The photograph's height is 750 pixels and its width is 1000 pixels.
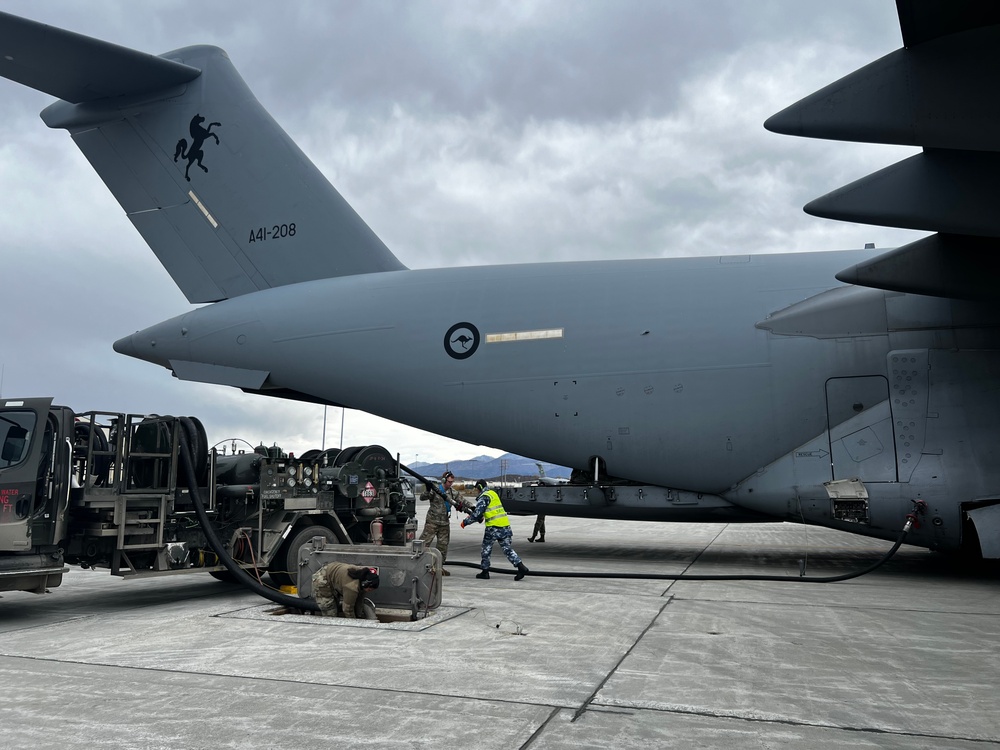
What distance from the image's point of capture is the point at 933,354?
1049 centimetres

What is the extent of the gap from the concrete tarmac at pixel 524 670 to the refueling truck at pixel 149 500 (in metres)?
0.58

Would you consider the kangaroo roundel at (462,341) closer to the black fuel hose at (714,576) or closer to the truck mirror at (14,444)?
the black fuel hose at (714,576)

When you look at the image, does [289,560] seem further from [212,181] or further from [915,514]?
[915,514]

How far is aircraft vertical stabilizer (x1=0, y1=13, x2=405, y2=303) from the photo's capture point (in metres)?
13.4

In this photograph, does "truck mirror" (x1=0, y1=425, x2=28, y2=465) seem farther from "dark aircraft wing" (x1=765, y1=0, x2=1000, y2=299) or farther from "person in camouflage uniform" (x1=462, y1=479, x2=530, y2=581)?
"dark aircraft wing" (x1=765, y1=0, x2=1000, y2=299)

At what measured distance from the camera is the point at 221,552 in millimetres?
8062

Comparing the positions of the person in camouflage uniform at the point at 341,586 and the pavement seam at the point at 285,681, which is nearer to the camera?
the pavement seam at the point at 285,681

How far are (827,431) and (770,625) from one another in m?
4.79

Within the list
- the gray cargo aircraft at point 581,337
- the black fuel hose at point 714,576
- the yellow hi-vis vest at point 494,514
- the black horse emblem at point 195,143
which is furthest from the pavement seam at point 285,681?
the black horse emblem at point 195,143

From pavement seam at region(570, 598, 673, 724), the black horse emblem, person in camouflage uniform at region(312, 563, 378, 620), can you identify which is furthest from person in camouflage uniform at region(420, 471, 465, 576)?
the black horse emblem

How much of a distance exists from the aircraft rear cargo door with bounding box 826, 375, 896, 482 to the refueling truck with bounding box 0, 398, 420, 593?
21.4 ft

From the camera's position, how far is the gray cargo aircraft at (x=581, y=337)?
33.8 feet

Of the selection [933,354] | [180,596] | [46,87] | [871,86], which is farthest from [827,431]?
[46,87]

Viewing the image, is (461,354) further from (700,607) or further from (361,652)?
(361,652)
